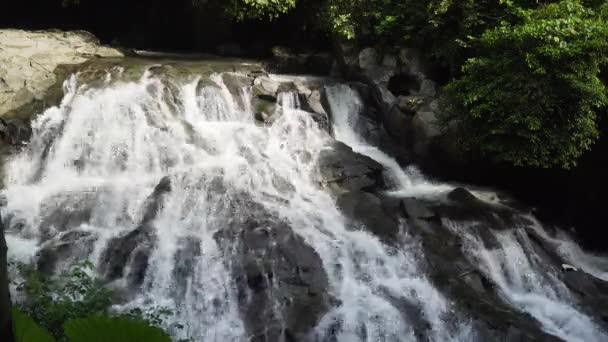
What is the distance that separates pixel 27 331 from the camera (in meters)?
1.35

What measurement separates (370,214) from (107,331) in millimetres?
8561

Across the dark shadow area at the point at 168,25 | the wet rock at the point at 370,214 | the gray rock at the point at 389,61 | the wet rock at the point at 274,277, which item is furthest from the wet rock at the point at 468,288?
the dark shadow area at the point at 168,25

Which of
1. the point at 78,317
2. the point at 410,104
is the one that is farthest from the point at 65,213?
the point at 410,104

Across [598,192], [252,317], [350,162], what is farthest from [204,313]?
[598,192]

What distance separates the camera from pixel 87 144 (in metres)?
10.8

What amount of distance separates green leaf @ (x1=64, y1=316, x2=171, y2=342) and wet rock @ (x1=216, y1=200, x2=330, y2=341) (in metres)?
5.97

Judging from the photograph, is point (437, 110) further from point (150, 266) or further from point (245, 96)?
point (150, 266)

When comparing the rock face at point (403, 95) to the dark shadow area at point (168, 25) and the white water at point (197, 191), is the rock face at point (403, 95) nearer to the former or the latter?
the white water at point (197, 191)

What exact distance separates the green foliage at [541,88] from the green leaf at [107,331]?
9.29 meters

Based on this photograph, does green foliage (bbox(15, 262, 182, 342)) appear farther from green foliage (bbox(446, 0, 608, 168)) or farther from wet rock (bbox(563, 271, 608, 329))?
green foliage (bbox(446, 0, 608, 168))

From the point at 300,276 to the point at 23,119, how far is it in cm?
704

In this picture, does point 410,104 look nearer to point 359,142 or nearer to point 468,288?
point 359,142

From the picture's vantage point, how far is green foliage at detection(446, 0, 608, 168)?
9.06m

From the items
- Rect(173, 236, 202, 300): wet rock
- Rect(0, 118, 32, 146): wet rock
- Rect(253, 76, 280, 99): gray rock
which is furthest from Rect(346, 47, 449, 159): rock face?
Rect(0, 118, 32, 146): wet rock
